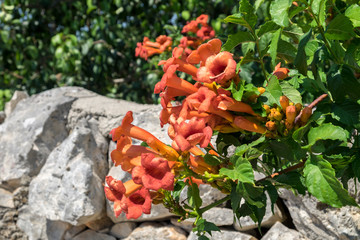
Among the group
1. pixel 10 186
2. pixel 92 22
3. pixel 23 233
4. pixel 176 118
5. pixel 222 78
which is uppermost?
pixel 222 78

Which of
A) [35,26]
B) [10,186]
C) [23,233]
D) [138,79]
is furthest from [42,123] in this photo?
[35,26]

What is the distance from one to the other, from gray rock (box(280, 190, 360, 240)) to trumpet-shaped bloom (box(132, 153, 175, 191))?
1.71 metres

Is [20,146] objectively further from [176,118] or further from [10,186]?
[176,118]

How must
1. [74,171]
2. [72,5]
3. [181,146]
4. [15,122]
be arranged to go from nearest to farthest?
[181,146]
[74,171]
[15,122]
[72,5]

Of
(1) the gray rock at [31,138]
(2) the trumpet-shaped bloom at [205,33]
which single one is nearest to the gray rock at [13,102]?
(1) the gray rock at [31,138]

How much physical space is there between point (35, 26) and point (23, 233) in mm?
3097

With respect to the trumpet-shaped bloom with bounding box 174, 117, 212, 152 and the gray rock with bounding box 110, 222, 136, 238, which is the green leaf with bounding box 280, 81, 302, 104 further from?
the gray rock with bounding box 110, 222, 136, 238

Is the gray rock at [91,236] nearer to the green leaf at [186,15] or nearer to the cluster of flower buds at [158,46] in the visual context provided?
the cluster of flower buds at [158,46]

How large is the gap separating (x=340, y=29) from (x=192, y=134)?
54 centimetres

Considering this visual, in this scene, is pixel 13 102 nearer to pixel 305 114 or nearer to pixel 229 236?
pixel 229 236

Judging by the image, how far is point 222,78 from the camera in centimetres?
115

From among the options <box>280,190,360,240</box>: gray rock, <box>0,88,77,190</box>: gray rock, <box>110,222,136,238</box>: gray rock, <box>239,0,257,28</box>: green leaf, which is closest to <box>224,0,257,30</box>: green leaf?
<box>239,0,257,28</box>: green leaf

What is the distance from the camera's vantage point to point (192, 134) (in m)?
1.14

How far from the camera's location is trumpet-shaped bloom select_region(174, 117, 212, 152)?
1113 millimetres
